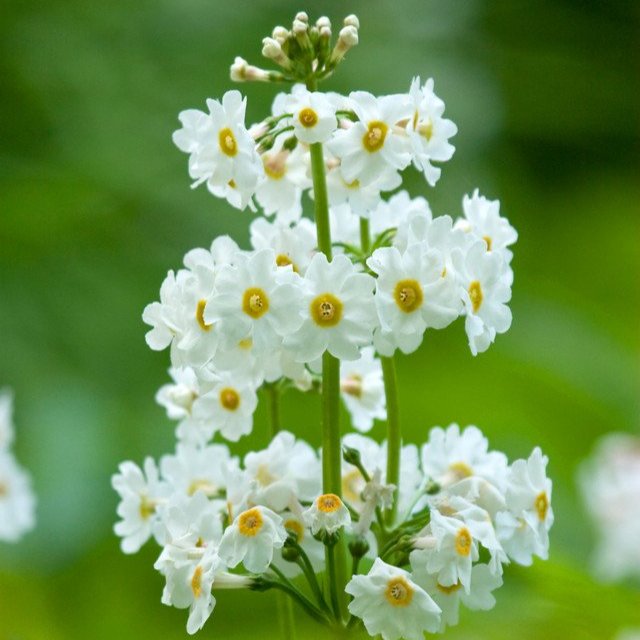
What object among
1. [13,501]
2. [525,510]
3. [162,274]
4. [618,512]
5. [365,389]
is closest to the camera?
[525,510]

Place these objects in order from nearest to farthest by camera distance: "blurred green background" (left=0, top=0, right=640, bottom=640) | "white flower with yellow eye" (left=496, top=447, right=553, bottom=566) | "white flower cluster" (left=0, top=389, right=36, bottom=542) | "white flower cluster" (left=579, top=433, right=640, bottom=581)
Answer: "white flower with yellow eye" (left=496, top=447, right=553, bottom=566) < "white flower cluster" (left=0, top=389, right=36, bottom=542) < "white flower cluster" (left=579, top=433, right=640, bottom=581) < "blurred green background" (left=0, top=0, right=640, bottom=640)

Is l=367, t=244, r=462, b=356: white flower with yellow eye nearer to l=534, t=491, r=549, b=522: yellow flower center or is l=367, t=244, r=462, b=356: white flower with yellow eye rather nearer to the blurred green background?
l=534, t=491, r=549, b=522: yellow flower center

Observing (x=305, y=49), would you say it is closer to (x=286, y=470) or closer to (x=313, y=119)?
(x=313, y=119)

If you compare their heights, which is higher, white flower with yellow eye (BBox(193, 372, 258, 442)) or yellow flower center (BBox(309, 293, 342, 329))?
yellow flower center (BBox(309, 293, 342, 329))

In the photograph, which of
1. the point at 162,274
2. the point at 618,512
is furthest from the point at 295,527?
the point at 162,274

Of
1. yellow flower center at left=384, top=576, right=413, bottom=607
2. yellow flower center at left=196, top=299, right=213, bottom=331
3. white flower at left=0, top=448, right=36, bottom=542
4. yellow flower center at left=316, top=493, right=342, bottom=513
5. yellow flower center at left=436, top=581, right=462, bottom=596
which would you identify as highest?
yellow flower center at left=196, top=299, right=213, bottom=331

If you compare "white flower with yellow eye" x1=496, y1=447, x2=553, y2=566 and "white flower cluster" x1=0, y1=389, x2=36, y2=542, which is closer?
"white flower with yellow eye" x1=496, y1=447, x2=553, y2=566

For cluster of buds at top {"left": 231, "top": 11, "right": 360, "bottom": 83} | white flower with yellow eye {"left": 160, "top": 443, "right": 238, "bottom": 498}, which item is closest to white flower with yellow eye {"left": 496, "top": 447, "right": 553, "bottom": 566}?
white flower with yellow eye {"left": 160, "top": 443, "right": 238, "bottom": 498}

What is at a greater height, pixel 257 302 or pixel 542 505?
pixel 257 302
